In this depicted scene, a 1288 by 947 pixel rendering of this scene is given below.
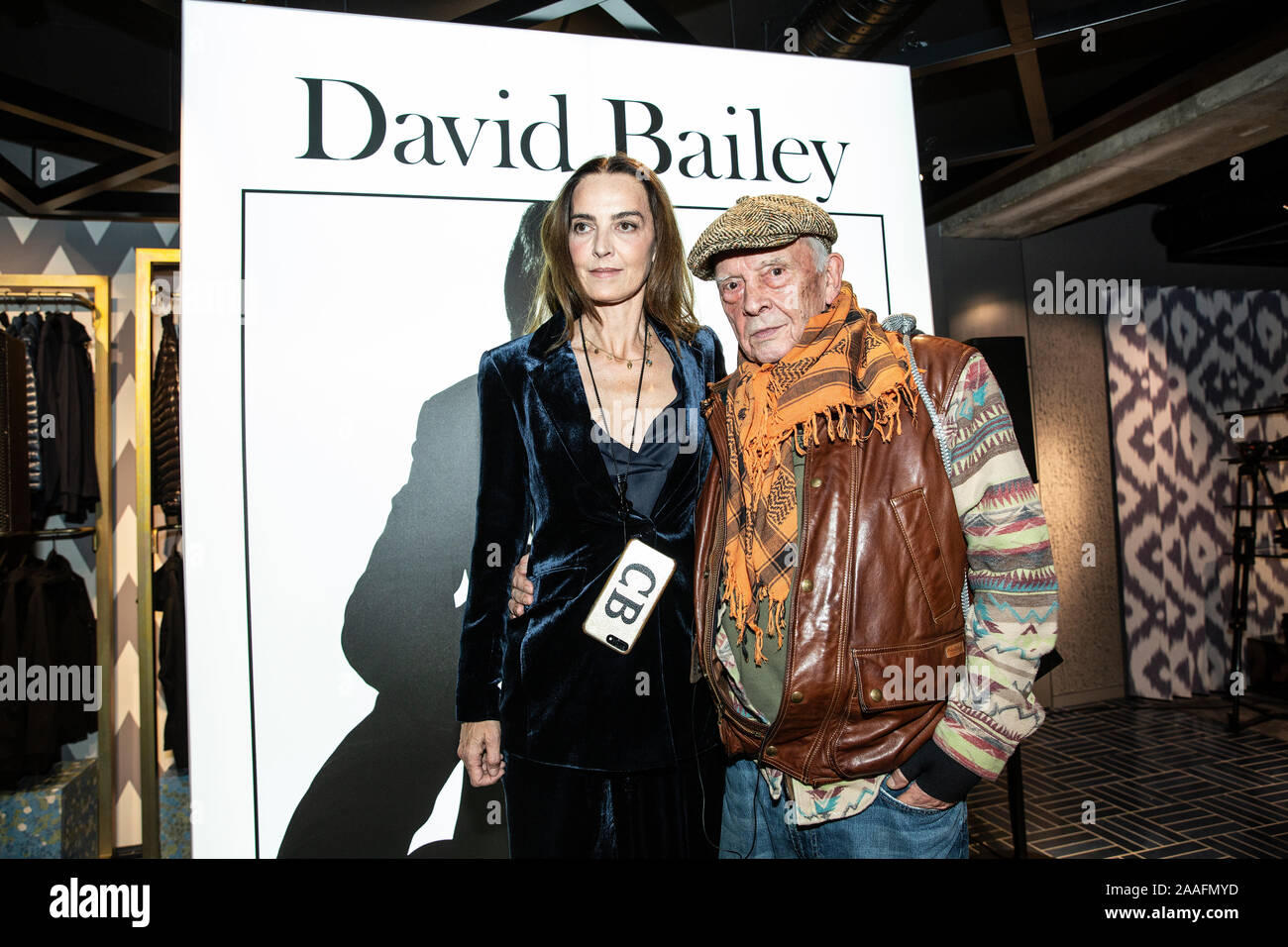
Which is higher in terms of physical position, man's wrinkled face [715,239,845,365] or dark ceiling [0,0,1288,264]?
dark ceiling [0,0,1288,264]

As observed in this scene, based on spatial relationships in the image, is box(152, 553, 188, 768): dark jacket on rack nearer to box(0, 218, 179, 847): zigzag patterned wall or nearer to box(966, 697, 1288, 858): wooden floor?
box(0, 218, 179, 847): zigzag patterned wall

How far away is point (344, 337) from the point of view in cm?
196

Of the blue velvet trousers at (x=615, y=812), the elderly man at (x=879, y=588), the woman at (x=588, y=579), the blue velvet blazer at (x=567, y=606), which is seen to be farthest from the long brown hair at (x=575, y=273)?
the blue velvet trousers at (x=615, y=812)

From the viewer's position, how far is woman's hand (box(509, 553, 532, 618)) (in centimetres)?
189

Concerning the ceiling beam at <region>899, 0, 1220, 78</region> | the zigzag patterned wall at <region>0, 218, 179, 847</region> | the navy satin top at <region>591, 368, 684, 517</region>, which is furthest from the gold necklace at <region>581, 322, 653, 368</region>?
the zigzag patterned wall at <region>0, 218, 179, 847</region>

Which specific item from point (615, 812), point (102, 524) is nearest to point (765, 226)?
point (615, 812)

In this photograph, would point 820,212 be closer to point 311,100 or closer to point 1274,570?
point 311,100

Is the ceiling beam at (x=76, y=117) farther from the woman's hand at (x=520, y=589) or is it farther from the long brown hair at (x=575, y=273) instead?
the woman's hand at (x=520, y=589)

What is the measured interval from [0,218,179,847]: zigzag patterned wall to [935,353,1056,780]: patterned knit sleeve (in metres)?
4.43

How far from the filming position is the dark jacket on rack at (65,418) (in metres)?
3.66

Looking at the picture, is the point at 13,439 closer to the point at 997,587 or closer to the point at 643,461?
the point at 643,461

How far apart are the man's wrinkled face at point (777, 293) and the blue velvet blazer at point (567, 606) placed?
15.0 inches

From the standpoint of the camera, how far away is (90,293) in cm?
396

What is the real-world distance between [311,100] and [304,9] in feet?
0.79
